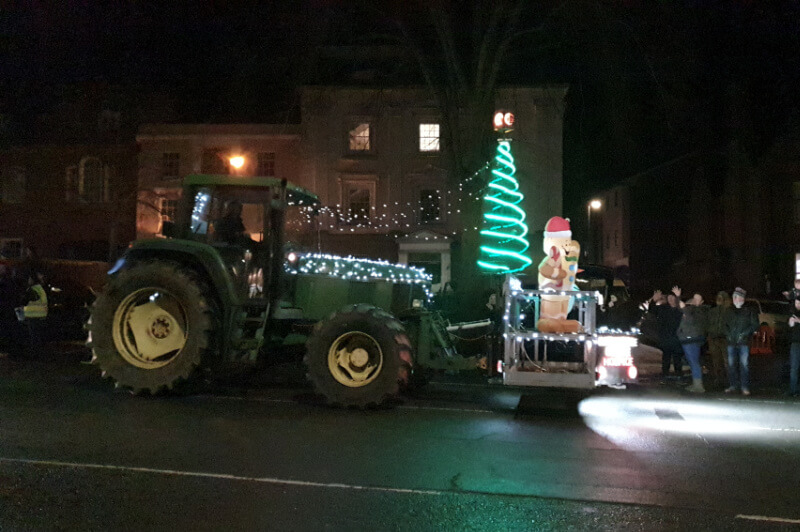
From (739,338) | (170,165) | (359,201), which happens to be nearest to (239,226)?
(739,338)

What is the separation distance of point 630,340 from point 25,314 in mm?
12533

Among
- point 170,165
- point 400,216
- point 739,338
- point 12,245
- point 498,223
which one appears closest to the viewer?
point 739,338

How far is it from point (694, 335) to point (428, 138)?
21872 millimetres

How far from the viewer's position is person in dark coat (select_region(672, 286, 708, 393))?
13.5 m

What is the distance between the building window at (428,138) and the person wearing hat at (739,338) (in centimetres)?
2165

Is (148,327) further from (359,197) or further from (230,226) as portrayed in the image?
(359,197)

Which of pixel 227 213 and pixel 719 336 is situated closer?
pixel 227 213

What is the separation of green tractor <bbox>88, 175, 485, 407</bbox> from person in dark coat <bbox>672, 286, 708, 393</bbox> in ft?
16.2

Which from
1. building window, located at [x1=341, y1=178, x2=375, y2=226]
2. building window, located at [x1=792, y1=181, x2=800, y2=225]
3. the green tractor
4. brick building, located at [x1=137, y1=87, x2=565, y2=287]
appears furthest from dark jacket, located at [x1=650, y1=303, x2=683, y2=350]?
building window, located at [x1=792, y1=181, x2=800, y2=225]

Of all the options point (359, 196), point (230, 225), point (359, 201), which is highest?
point (359, 196)

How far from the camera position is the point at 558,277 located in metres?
10.3

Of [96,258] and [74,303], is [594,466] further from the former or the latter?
[96,258]

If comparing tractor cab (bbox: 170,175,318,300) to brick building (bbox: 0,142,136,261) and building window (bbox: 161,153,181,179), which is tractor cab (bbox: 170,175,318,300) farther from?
brick building (bbox: 0,142,136,261)

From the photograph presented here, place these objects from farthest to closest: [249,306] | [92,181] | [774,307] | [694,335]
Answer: [92,181] → [774,307] → [694,335] → [249,306]
